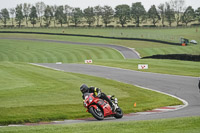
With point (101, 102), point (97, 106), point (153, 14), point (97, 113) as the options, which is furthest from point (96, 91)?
point (153, 14)

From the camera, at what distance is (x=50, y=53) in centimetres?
7519

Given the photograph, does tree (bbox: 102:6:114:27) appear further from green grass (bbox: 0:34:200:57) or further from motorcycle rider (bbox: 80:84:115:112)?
motorcycle rider (bbox: 80:84:115:112)

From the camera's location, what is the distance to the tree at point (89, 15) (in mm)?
177475

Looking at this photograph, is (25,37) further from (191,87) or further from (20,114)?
→ (20,114)

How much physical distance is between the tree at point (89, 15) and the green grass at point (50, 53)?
8815 cm

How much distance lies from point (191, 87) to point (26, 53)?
182 ft

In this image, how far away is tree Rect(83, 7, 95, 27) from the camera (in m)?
177

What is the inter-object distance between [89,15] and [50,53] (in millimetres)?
103904

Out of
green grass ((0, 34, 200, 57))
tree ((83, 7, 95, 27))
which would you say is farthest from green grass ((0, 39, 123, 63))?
tree ((83, 7, 95, 27))

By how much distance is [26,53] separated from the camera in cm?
7606

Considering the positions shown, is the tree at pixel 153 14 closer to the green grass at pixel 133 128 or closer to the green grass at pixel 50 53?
the green grass at pixel 50 53

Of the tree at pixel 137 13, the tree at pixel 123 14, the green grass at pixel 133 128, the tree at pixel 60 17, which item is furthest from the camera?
the tree at pixel 60 17

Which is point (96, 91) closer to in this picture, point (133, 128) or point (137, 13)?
point (133, 128)

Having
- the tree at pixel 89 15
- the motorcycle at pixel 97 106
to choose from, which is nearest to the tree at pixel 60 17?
the tree at pixel 89 15
